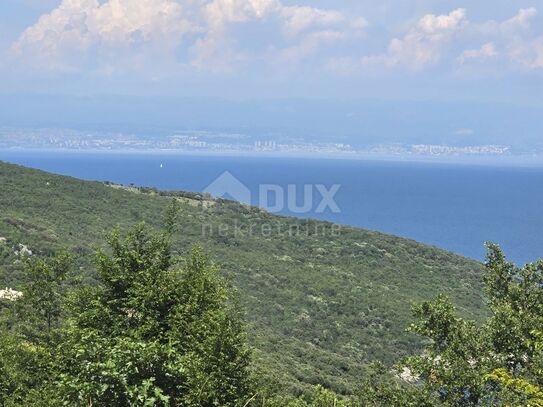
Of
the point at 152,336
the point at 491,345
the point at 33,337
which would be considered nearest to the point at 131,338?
the point at 152,336

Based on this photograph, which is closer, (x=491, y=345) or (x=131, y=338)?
(x=491, y=345)

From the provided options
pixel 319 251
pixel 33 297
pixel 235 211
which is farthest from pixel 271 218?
pixel 33 297

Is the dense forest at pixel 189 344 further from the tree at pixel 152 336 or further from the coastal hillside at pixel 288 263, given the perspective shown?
the coastal hillside at pixel 288 263

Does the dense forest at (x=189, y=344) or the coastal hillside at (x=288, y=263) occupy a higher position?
the dense forest at (x=189, y=344)

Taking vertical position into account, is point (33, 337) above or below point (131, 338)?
below

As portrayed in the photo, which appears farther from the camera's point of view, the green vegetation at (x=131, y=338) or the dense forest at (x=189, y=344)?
the dense forest at (x=189, y=344)

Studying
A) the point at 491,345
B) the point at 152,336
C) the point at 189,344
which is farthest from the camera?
the point at 152,336

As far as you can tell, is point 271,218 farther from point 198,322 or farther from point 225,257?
point 198,322

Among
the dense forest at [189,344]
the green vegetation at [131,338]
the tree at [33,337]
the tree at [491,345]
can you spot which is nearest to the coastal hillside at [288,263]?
the dense forest at [189,344]

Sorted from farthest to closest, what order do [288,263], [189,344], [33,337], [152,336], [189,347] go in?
1. [288,263]
2. [33,337]
3. [152,336]
4. [189,347]
5. [189,344]

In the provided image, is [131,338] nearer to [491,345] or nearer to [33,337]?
[33,337]
